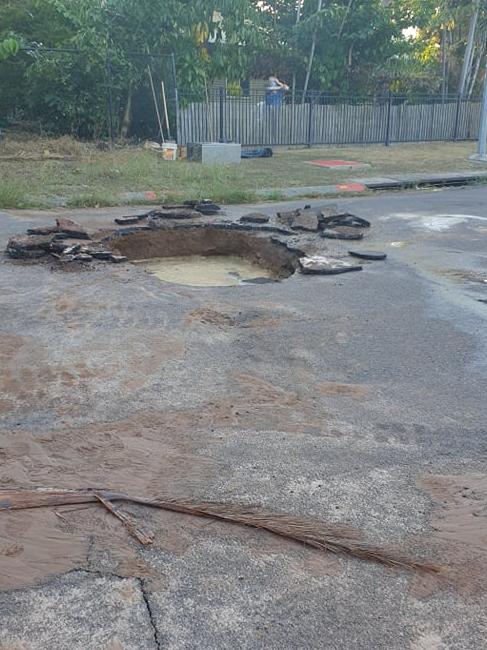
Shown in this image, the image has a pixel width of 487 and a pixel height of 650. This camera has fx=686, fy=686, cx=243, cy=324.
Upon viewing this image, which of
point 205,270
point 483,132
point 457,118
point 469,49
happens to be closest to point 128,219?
point 205,270

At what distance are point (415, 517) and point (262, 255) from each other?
22.7 ft

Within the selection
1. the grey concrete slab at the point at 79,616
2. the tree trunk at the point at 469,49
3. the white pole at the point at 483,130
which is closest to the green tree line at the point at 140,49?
the tree trunk at the point at 469,49

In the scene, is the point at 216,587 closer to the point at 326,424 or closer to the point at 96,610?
the point at 96,610

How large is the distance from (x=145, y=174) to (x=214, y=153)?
412cm

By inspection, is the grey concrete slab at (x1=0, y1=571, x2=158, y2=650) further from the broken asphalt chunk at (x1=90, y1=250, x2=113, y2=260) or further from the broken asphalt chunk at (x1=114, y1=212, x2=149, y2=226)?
the broken asphalt chunk at (x1=114, y1=212, x2=149, y2=226)

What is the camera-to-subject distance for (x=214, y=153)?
1994 centimetres

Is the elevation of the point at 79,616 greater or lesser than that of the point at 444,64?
lesser

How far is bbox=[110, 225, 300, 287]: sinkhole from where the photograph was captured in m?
9.44

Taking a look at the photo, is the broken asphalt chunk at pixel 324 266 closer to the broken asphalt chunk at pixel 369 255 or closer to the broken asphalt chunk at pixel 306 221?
the broken asphalt chunk at pixel 369 255

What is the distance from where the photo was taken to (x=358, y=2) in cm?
2816

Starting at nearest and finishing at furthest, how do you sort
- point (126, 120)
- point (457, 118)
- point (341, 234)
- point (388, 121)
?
1. point (341, 234)
2. point (126, 120)
3. point (388, 121)
4. point (457, 118)

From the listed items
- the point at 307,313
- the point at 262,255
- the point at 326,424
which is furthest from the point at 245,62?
the point at 326,424

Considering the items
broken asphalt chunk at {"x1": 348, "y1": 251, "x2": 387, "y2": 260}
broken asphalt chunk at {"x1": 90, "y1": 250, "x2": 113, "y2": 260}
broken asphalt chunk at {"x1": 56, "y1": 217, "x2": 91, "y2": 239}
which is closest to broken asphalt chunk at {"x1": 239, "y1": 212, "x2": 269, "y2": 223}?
broken asphalt chunk at {"x1": 348, "y1": 251, "x2": 387, "y2": 260}

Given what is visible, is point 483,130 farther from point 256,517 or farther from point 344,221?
point 256,517
